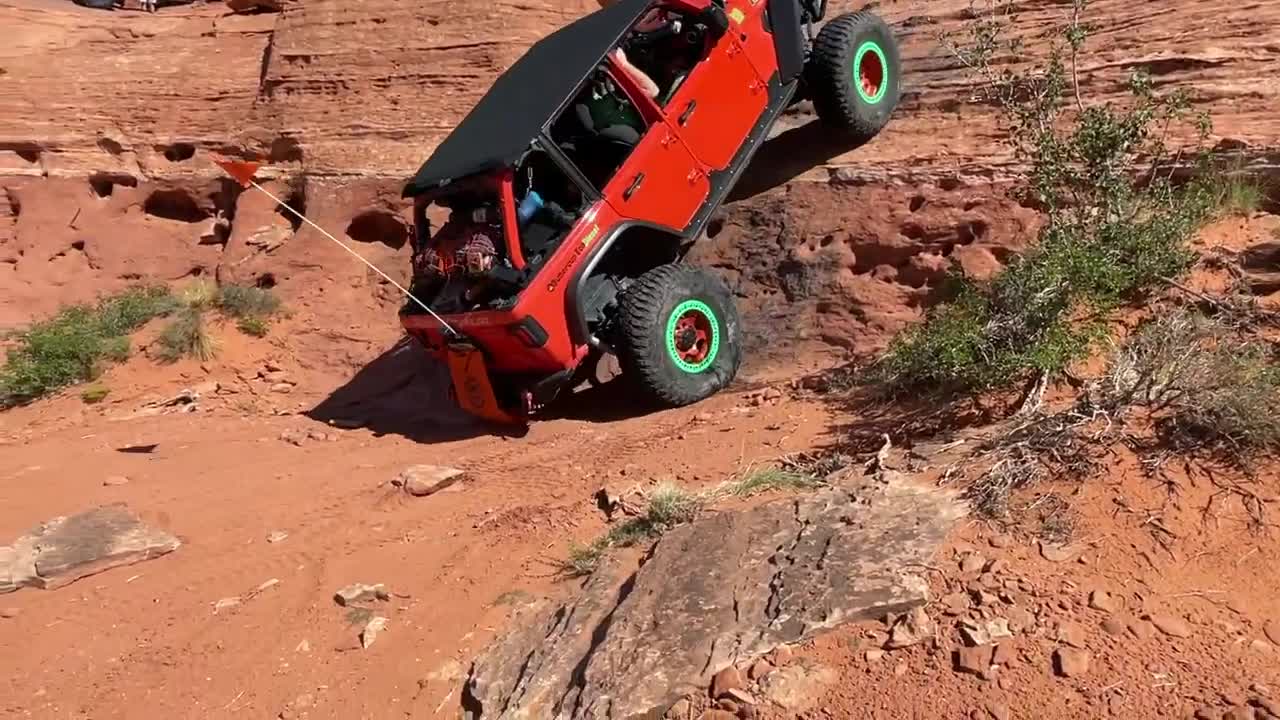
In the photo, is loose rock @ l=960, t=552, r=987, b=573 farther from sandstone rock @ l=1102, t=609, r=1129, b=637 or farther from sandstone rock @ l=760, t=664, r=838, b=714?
sandstone rock @ l=760, t=664, r=838, b=714

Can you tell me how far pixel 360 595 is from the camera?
179 inches

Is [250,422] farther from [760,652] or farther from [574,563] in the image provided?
[760,652]

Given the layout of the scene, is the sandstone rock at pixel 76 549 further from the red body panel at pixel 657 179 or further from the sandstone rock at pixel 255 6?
the sandstone rock at pixel 255 6

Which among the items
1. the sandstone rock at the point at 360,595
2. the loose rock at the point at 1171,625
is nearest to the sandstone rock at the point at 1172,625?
the loose rock at the point at 1171,625

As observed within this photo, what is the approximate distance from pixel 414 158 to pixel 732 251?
4.11 meters

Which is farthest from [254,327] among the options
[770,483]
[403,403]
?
[770,483]

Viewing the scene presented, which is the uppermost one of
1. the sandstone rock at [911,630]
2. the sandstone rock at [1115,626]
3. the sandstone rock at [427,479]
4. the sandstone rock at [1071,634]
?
the sandstone rock at [1115,626]

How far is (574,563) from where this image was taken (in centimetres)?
436

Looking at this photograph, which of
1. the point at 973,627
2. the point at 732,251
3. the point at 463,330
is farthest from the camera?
the point at 732,251

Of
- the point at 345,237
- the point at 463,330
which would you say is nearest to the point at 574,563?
the point at 463,330

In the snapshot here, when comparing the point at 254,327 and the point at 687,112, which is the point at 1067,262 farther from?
the point at 254,327

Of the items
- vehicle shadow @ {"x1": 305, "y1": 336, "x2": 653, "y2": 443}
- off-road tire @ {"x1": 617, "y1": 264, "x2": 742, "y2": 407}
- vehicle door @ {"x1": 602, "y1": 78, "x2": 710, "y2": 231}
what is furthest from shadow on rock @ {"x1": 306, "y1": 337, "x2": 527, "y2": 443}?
vehicle door @ {"x1": 602, "y1": 78, "x2": 710, "y2": 231}

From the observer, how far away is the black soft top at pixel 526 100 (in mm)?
6016

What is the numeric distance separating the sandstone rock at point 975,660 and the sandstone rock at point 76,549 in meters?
4.41
